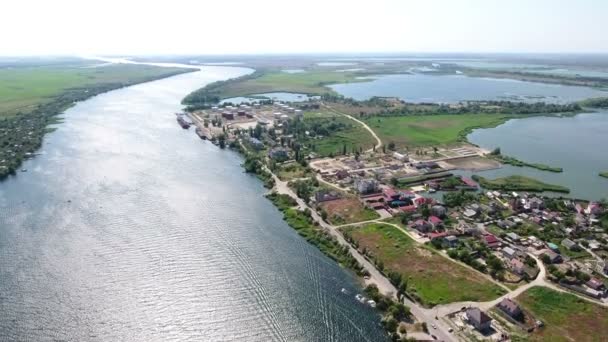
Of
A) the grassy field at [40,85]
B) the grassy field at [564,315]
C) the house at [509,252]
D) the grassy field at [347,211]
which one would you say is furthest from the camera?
the grassy field at [40,85]

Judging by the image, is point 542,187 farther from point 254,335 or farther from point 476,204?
point 254,335

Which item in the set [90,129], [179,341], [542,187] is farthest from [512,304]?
[90,129]

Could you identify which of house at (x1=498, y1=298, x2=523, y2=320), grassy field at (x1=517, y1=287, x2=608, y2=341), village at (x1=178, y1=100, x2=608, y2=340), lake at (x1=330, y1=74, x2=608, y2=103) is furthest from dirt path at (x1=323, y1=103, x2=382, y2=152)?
house at (x1=498, y1=298, x2=523, y2=320)

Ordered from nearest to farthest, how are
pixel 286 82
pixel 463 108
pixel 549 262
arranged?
1. pixel 549 262
2. pixel 463 108
3. pixel 286 82

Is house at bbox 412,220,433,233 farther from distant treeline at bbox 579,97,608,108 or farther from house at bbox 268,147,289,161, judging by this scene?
distant treeline at bbox 579,97,608,108

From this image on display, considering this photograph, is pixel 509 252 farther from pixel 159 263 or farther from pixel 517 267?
pixel 159 263

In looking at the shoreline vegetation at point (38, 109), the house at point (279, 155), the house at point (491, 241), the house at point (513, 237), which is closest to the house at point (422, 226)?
the house at point (491, 241)

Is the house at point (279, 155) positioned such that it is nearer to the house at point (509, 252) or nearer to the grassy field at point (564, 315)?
the house at point (509, 252)
